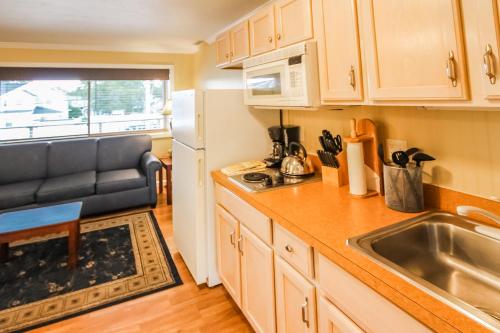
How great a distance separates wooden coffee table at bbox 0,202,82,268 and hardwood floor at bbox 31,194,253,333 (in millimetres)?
768

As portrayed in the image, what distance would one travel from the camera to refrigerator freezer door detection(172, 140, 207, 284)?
6.82 ft

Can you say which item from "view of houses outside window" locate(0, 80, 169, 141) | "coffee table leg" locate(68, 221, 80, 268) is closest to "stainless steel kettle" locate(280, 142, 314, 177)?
"coffee table leg" locate(68, 221, 80, 268)

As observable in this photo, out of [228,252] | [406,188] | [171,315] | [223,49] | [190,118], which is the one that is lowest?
[171,315]

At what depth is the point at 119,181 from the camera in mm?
3656

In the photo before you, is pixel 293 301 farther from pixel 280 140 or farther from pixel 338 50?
pixel 280 140

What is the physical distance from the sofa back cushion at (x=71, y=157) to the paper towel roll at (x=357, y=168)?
12.2 feet

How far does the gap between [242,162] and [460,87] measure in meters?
1.51

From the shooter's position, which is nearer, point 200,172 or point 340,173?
point 340,173

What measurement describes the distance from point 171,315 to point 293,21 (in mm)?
2004

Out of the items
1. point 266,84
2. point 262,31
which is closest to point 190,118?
point 266,84

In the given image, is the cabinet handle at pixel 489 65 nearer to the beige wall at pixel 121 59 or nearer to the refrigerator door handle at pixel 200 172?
the refrigerator door handle at pixel 200 172

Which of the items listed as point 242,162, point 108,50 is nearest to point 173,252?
point 242,162

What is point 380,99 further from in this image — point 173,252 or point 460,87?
point 173,252

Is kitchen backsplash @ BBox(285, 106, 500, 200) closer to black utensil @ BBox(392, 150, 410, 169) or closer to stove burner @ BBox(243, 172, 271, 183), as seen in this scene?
black utensil @ BBox(392, 150, 410, 169)
